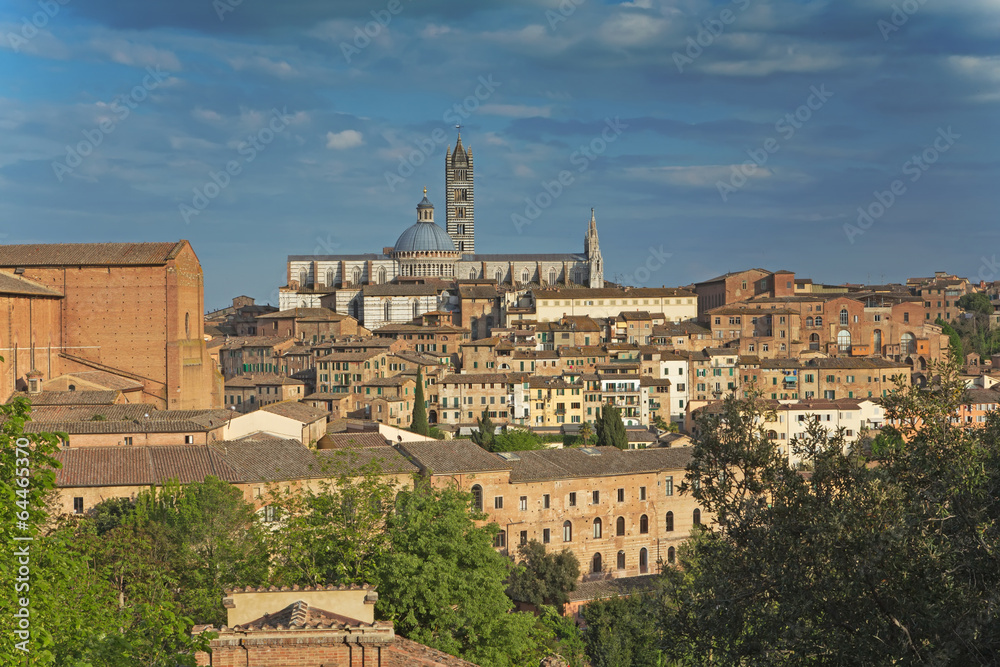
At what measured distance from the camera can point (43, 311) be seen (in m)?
41.0

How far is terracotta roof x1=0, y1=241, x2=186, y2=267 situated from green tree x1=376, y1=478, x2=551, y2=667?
29052 millimetres

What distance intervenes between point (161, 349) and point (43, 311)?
4419mm

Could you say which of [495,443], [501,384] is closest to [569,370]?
[501,384]

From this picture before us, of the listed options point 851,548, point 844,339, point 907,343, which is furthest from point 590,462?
point 907,343

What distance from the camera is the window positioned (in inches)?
1378

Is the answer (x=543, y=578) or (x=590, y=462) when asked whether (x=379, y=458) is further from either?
(x=590, y=462)

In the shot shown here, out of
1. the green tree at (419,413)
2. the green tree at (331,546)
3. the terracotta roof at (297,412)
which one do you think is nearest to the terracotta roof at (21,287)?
the terracotta roof at (297,412)

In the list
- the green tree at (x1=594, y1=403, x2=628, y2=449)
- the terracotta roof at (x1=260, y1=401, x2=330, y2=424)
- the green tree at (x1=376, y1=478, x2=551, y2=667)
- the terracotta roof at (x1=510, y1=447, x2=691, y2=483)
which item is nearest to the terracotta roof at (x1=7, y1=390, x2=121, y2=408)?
the terracotta roof at (x1=260, y1=401, x2=330, y2=424)

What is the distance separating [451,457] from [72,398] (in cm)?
1259

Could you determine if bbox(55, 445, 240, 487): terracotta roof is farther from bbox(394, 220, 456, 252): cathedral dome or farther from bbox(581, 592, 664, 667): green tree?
bbox(394, 220, 456, 252): cathedral dome

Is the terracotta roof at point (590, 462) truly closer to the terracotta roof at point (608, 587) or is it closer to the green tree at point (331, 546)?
the terracotta roof at point (608, 587)

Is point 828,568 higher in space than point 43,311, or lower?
lower

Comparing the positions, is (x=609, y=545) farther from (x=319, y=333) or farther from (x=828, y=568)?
(x=319, y=333)

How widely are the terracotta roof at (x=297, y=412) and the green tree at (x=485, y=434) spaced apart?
6704 millimetres
